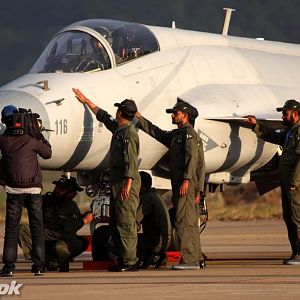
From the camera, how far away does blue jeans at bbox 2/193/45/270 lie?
1627 centimetres

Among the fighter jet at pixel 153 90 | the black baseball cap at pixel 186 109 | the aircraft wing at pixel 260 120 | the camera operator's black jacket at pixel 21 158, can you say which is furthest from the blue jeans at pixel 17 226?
the aircraft wing at pixel 260 120

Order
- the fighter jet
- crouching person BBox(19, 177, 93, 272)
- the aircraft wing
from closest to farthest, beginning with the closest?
crouching person BBox(19, 177, 93, 272)
the fighter jet
the aircraft wing

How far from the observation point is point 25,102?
57.5 feet

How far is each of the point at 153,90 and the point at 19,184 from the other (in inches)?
134

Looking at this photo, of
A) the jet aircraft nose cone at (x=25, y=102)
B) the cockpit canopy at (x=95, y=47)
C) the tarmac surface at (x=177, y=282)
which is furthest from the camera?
the cockpit canopy at (x=95, y=47)

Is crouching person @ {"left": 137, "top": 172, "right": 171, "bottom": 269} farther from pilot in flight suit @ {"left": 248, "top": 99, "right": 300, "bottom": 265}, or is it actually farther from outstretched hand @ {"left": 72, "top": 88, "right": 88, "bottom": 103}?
pilot in flight suit @ {"left": 248, "top": 99, "right": 300, "bottom": 265}

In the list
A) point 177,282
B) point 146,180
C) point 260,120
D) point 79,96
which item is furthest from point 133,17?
point 177,282

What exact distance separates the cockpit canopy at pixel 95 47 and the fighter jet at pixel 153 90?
0.01m

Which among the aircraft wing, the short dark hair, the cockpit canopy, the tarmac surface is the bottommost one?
the tarmac surface

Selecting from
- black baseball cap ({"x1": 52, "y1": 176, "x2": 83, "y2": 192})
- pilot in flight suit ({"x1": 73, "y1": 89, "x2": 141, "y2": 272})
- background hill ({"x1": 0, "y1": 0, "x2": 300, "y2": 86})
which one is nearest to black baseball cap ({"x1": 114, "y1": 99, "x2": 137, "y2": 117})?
pilot in flight suit ({"x1": 73, "y1": 89, "x2": 141, "y2": 272})

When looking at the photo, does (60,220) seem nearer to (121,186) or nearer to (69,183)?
(69,183)

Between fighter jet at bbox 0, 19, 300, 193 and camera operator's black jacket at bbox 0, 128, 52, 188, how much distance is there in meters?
1.25

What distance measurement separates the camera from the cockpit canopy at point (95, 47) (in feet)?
61.4

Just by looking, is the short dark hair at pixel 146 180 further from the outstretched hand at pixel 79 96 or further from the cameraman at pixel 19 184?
the cameraman at pixel 19 184
